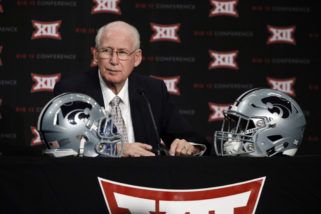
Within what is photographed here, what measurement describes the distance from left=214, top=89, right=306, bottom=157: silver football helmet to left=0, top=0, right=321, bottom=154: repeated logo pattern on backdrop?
4.83ft

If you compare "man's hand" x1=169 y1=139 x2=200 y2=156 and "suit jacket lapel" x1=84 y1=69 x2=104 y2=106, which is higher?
"suit jacket lapel" x1=84 y1=69 x2=104 y2=106

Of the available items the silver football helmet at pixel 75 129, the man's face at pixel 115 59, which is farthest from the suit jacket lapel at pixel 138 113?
the silver football helmet at pixel 75 129

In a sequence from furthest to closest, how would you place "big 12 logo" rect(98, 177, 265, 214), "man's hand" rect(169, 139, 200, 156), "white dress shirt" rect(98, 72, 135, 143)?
"white dress shirt" rect(98, 72, 135, 143)
"man's hand" rect(169, 139, 200, 156)
"big 12 logo" rect(98, 177, 265, 214)

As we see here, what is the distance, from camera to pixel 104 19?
312cm

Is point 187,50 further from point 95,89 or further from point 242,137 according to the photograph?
point 242,137

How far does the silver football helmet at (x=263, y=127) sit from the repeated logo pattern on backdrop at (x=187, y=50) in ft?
4.83

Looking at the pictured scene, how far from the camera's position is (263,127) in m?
1.62

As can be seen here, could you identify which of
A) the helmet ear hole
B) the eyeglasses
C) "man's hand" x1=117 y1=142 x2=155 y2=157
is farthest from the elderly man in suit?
the helmet ear hole

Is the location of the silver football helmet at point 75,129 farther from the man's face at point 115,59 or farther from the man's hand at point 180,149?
the man's face at point 115,59

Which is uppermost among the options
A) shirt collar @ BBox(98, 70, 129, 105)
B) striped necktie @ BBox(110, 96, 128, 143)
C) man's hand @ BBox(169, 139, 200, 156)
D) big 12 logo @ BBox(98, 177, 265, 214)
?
shirt collar @ BBox(98, 70, 129, 105)

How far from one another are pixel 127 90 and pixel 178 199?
1080 mm

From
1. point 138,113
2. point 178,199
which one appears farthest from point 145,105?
point 178,199

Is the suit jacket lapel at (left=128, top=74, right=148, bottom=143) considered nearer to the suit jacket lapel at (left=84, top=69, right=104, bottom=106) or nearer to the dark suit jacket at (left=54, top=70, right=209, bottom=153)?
the dark suit jacket at (left=54, top=70, right=209, bottom=153)

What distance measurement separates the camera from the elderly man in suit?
2.07 m
